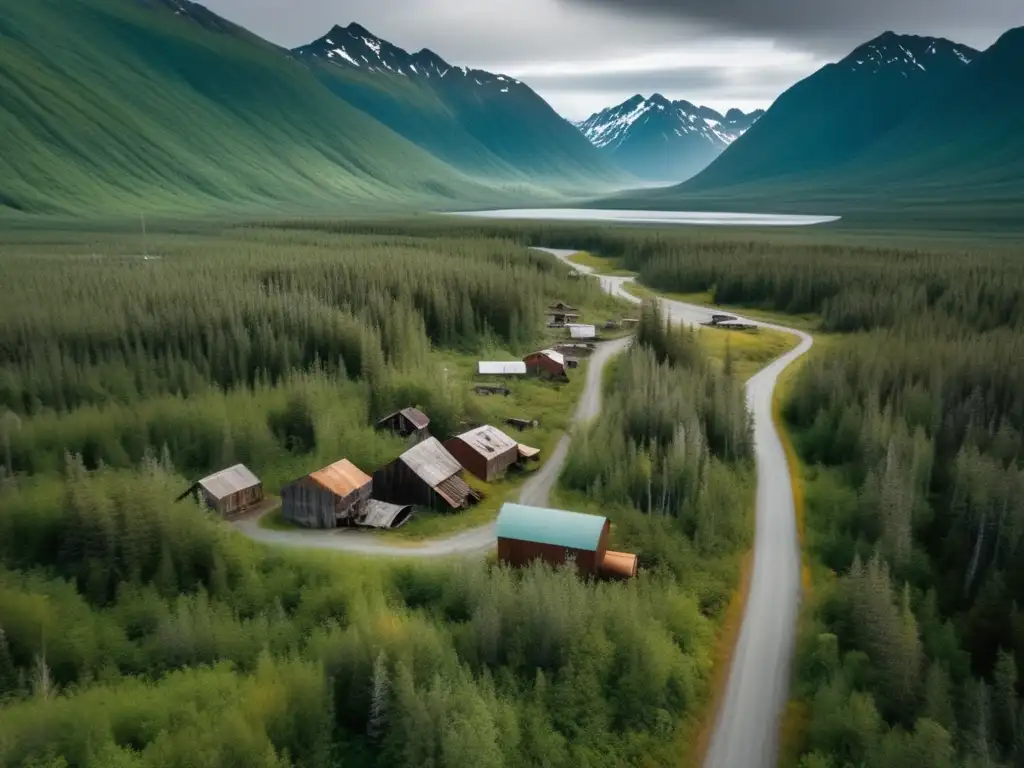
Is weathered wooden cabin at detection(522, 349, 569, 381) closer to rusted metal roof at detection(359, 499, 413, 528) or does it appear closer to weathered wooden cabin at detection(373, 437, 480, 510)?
weathered wooden cabin at detection(373, 437, 480, 510)

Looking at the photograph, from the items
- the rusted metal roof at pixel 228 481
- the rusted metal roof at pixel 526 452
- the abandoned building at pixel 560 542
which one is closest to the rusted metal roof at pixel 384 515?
the rusted metal roof at pixel 228 481

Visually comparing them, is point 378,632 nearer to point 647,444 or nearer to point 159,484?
point 159,484

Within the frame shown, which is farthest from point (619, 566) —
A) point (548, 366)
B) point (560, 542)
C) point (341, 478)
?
point (548, 366)

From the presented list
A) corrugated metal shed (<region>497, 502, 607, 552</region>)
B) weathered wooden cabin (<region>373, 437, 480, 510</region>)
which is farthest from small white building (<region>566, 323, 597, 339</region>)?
corrugated metal shed (<region>497, 502, 607, 552</region>)

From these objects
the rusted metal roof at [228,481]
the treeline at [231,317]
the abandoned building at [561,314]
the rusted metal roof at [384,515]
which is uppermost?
the treeline at [231,317]

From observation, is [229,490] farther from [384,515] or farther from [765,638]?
[765,638]

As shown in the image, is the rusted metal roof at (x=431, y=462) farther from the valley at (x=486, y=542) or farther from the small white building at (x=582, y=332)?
the small white building at (x=582, y=332)

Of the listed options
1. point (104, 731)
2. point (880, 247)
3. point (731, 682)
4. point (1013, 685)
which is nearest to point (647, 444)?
point (731, 682)
